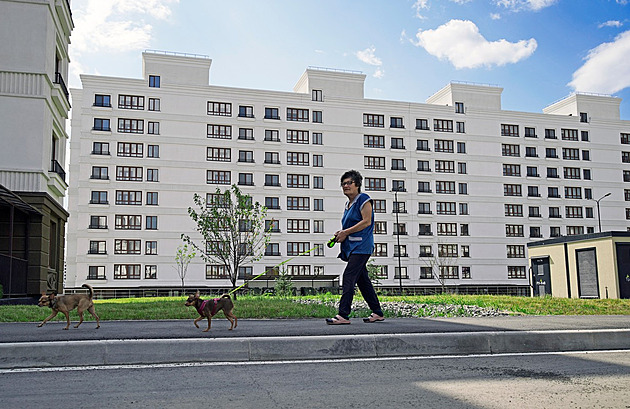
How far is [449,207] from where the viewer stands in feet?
232

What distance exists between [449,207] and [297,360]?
66847 mm

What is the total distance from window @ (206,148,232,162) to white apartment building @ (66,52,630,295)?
0.43 ft

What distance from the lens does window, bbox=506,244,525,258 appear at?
7162cm

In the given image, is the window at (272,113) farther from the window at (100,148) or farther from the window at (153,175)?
the window at (100,148)

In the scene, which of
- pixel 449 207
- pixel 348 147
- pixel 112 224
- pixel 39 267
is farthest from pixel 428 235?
pixel 39 267

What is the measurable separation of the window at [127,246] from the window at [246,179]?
502 inches

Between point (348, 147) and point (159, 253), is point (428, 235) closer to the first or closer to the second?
point (348, 147)

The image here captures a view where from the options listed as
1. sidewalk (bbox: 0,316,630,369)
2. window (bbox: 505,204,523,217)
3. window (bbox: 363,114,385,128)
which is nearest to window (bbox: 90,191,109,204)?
window (bbox: 363,114,385,128)

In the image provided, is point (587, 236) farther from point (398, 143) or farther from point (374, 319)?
point (398, 143)

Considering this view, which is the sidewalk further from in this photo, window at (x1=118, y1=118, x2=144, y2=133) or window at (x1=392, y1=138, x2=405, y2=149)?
window at (x1=392, y1=138, x2=405, y2=149)

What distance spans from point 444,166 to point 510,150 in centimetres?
948

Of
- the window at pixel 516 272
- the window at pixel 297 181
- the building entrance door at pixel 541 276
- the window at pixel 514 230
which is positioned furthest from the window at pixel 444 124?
the building entrance door at pixel 541 276

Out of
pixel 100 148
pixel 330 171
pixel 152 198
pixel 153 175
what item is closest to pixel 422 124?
pixel 330 171

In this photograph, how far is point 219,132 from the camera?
65.0 m
